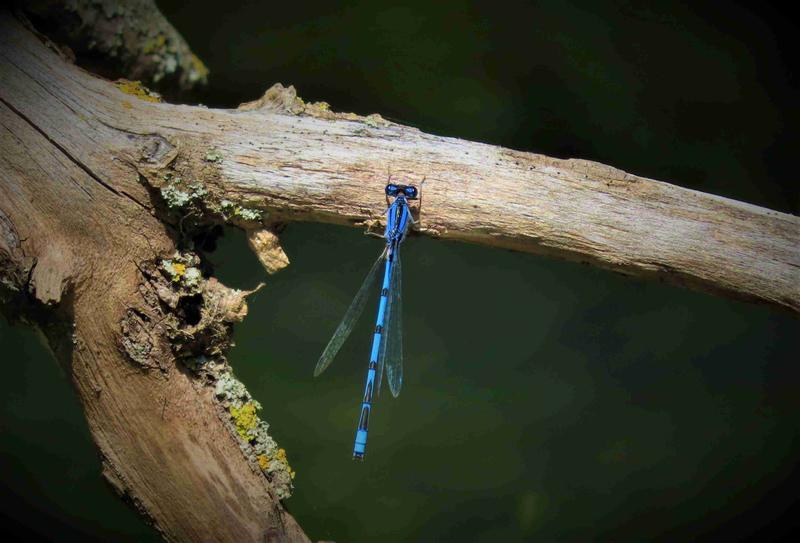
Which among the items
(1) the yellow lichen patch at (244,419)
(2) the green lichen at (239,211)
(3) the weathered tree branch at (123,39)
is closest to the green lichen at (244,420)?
(1) the yellow lichen patch at (244,419)

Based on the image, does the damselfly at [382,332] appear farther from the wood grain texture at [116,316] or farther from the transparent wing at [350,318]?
the wood grain texture at [116,316]

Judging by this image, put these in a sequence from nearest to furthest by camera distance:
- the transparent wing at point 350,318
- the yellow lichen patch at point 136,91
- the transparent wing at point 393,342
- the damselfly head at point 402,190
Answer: the damselfly head at point 402,190 < the yellow lichen patch at point 136,91 < the transparent wing at point 393,342 < the transparent wing at point 350,318

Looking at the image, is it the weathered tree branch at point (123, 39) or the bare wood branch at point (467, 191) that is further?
the weathered tree branch at point (123, 39)

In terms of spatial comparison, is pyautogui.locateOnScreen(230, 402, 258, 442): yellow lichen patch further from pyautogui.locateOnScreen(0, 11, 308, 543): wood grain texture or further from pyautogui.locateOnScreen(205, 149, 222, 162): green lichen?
pyautogui.locateOnScreen(205, 149, 222, 162): green lichen

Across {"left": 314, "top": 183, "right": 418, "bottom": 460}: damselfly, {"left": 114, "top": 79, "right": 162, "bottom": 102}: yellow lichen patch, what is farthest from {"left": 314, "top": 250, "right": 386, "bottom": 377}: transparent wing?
{"left": 114, "top": 79, "right": 162, "bottom": 102}: yellow lichen patch

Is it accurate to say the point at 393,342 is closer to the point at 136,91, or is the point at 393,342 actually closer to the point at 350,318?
the point at 350,318

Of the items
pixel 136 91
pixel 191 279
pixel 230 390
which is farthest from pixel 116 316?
pixel 136 91
